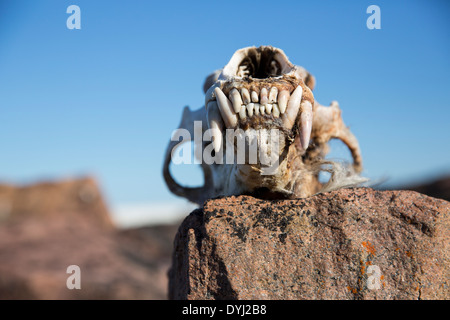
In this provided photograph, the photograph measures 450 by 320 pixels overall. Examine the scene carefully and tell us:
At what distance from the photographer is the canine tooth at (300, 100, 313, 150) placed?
222cm

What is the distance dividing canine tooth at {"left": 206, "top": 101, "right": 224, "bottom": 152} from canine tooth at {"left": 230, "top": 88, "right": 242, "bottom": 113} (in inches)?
4.7

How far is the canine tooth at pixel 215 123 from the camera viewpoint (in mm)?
2262

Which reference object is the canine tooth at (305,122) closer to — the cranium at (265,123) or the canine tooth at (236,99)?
the cranium at (265,123)

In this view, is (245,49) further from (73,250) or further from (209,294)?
(73,250)

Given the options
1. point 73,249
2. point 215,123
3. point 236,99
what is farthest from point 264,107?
point 73,249

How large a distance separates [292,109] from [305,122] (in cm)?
9

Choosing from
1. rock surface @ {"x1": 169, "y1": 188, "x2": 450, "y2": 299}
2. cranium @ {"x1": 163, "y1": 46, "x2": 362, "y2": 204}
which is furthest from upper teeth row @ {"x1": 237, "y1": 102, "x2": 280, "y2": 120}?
rock surface @ {"x1": 169, "y1": 188, "x2": 450, "y2": 299}

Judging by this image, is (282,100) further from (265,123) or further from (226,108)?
(226,108)

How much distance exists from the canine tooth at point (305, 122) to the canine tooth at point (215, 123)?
15.9 inches

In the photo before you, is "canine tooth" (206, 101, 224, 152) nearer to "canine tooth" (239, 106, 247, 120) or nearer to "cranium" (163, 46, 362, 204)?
"cranium" (163, 46, 362, 204)

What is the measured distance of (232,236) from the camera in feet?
7.47

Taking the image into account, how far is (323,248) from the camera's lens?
2238mm

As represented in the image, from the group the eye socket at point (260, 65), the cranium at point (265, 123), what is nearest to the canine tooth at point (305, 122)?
the cranium at point (265, 123)
